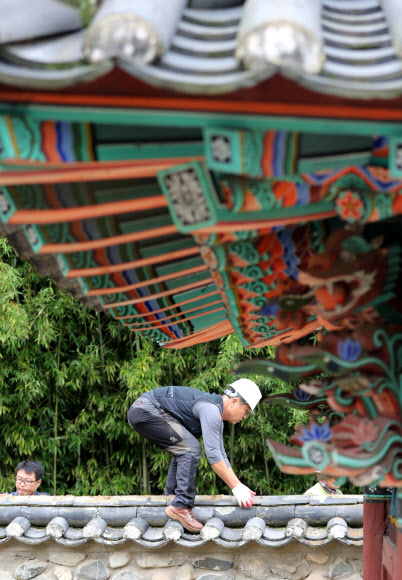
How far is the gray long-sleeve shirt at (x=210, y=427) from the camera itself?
4148 millimetres

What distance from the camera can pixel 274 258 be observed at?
179 cm

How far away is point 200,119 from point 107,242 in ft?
1.63

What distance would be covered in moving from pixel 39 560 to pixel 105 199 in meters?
2.72

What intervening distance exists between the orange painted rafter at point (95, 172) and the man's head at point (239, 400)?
3.04 meters

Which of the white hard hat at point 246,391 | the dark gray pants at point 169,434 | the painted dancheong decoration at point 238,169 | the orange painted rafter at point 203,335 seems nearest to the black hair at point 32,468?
the dark gray pants at point 169,434

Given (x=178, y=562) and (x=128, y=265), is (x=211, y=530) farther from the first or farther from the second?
(x=128, y=265)

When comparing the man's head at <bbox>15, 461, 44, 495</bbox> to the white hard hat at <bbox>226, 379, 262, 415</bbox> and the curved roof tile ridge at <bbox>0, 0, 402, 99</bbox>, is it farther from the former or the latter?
the curved roof tile ridge at <bbox>0, 0, 402, 99</bbox>

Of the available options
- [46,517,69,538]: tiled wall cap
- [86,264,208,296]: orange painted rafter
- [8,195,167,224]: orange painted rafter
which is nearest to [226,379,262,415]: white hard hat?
[46,517,69,538]: tiled wall cap

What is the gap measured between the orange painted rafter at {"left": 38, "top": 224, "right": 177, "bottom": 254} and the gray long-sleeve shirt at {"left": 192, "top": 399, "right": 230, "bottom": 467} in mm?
2659

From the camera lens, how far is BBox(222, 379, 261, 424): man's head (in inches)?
169

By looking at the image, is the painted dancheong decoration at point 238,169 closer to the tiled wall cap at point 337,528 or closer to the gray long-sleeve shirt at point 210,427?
the tiled wall cap at point 337,528

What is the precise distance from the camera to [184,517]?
3.68 m

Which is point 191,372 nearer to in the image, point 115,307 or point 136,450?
point 136,450

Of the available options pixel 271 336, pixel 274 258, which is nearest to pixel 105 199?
pixel 274 258
